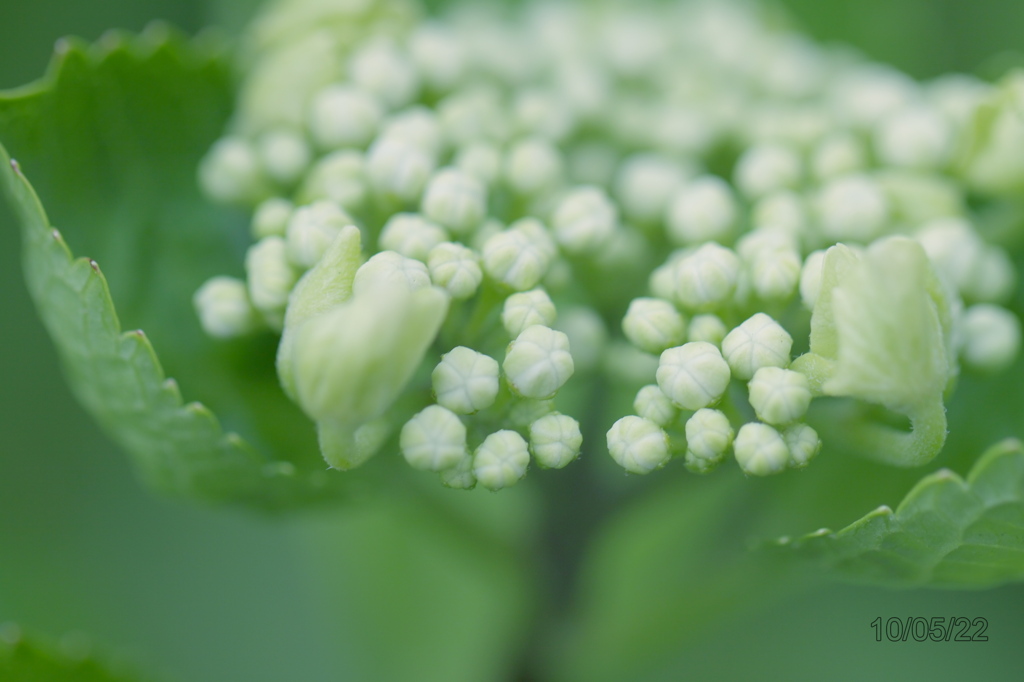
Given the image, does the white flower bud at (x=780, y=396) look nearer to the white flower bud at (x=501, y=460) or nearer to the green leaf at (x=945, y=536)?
the green leaf at (x=945, y=536)

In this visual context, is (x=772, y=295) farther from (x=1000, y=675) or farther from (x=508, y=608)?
(x=1000, y=675)

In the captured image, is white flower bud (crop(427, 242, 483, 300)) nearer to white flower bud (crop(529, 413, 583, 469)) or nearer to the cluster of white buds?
the cluster of white buds

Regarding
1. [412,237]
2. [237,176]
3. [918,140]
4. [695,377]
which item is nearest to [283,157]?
[237,176]

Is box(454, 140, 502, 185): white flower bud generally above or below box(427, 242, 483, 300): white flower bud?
above

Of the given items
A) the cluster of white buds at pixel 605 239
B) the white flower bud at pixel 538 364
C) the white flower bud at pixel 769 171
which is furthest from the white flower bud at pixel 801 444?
the white flower bud at pixel 769 171

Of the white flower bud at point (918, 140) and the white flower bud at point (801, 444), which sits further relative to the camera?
the white flower bud at point (918, 140)

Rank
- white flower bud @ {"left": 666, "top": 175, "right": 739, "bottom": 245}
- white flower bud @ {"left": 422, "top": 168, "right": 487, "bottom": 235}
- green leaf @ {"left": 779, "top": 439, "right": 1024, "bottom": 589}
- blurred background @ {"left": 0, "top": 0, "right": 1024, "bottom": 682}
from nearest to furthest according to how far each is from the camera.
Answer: green leaf @ {"left": 779, "top": 439, "right": 1024, "bottom": 589}, white flower bud @ {"left": 422, "top": 168, "right": 487, "bottom": 235}, white flower bud @ {"left": 666, "top": 175, "right": 739, "bottom": 245}, blurred background @ {"left": 0, "top": 0, "right": 1024, "bottom": 682}

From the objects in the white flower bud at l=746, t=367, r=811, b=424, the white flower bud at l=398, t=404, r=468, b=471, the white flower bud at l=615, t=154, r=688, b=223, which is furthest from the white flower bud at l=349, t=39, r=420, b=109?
the white flower bud at l=746, t=367, r=811, b=424

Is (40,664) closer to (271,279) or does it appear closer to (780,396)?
(271,279)
